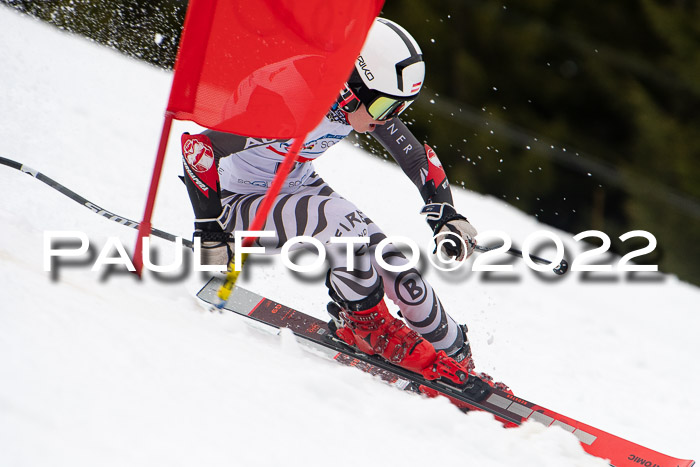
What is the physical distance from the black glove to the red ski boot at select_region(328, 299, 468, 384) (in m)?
0.32

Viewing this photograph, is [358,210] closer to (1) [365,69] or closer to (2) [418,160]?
(2) [418,160]

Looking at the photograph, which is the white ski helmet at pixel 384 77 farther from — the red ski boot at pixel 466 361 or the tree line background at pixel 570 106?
the tree line background at pixel 570 106

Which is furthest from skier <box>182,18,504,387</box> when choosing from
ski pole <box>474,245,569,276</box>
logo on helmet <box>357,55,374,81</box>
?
ski pole <box>474,245,569,276</box>

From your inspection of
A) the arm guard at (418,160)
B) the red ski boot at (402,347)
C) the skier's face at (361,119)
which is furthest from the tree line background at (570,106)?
the skier's face at (361,119)

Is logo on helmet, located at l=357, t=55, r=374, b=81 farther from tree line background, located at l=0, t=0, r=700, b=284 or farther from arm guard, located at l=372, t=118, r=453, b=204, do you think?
tree line background, located at l=0, t=0, r=700, b=284

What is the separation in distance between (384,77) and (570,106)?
33.3ft

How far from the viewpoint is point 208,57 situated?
231 cm

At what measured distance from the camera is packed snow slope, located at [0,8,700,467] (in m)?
1.52

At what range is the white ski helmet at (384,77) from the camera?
2553 millimetres

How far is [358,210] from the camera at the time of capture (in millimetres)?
2867

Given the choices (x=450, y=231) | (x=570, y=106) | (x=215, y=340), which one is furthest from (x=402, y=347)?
(x=570, y=106)

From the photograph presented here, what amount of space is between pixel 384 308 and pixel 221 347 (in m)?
0.98

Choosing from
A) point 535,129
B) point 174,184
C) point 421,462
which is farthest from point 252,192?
point 535,129

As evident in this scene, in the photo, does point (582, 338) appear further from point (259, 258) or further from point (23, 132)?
point (23, 132)
